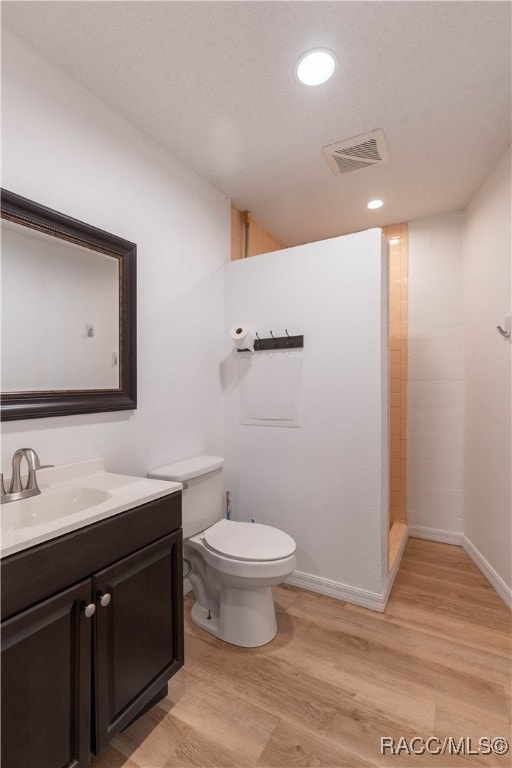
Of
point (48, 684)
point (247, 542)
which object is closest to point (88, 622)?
point (48, 684)

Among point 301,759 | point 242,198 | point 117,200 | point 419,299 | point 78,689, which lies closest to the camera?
point 78,689

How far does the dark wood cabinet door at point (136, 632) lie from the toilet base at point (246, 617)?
39 cm

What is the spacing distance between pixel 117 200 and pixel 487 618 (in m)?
2.86

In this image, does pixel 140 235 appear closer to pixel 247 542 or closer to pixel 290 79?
pixel 290 79

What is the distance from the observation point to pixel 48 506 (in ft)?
4.30

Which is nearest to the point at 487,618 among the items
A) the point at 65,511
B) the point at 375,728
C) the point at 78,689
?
the point at 375,728

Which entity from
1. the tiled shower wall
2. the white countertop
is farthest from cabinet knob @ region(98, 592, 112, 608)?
the tiled shower wall

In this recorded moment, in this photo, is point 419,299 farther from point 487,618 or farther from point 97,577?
point 97,577

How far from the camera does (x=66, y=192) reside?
1550 millimetres

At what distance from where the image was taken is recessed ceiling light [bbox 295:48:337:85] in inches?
58.6

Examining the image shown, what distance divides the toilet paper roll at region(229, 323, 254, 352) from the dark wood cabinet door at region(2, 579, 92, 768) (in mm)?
1594

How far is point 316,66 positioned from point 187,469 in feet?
6.32

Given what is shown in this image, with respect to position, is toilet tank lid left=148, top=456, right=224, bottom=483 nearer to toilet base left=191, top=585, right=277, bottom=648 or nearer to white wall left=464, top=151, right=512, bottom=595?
toilet base left=191, top=585, right=277, bottom=648

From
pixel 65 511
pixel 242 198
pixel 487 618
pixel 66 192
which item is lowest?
pixel 487 618
